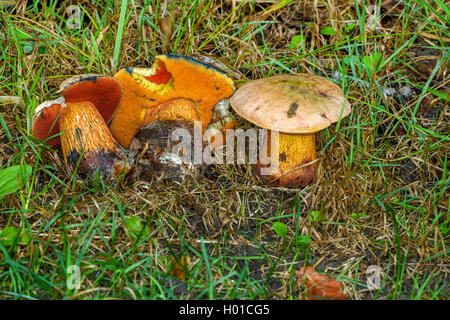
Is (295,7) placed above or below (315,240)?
above

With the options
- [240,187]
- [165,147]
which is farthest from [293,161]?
[165,147]

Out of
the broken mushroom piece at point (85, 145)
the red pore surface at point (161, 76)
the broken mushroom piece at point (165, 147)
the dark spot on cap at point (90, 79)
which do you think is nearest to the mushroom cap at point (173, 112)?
the broken mushroom piece at point (165, 147)

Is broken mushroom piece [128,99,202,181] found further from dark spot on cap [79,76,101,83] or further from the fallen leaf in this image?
the fallen leaf

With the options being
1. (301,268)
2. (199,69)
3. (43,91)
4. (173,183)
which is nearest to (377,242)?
(301,268)

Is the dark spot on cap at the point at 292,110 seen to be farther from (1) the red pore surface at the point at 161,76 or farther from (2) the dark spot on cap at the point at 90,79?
(2) the dark spot on cap at the point at 90,79
